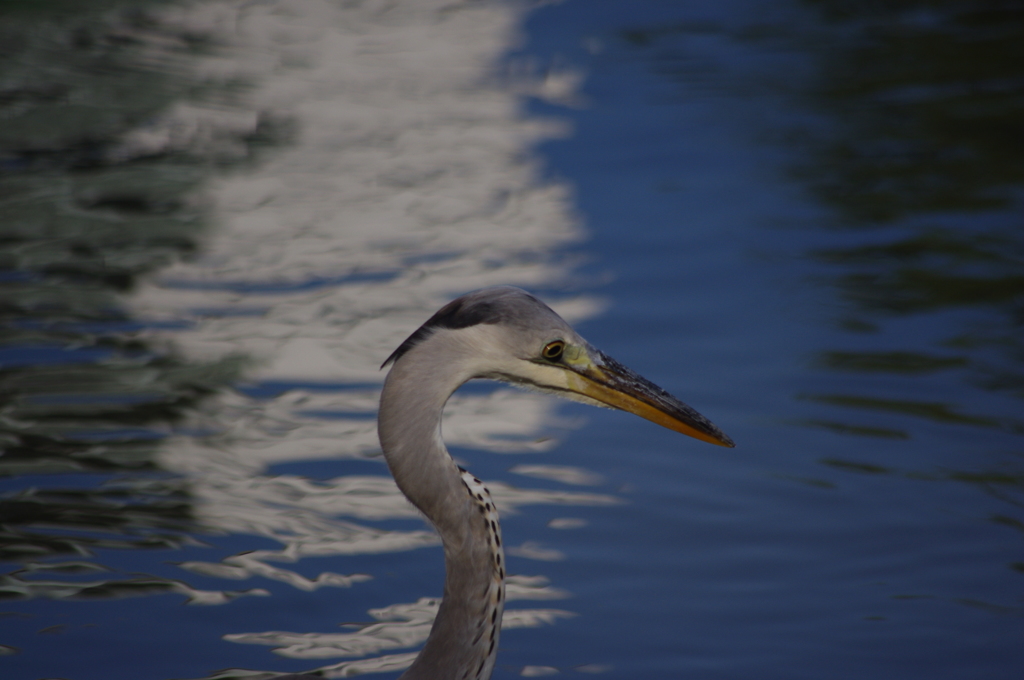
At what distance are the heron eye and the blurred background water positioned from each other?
4.47 feet

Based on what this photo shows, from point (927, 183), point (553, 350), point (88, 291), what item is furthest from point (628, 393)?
point (927, 183)

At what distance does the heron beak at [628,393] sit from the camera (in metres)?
3.12

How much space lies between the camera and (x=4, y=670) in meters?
3.77

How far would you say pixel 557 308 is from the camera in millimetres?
6375

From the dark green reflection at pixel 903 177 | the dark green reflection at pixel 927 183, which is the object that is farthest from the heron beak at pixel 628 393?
the dark green reflection at pixel 927 183

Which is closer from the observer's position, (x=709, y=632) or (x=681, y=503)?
(x=709, y=632)

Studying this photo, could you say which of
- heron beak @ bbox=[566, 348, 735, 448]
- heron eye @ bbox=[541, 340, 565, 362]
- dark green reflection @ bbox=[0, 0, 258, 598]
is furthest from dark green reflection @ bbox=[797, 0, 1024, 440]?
dark green reflection @ bbox=[0, 0, 258, 598]

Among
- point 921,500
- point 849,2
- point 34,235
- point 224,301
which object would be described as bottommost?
point 921,500

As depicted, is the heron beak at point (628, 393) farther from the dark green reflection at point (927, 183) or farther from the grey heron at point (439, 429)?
the dark green reflection at point (927, 183)

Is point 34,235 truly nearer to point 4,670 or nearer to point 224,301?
point 224,301

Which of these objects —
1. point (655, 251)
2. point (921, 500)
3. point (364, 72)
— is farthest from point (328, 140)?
point (921, 500)

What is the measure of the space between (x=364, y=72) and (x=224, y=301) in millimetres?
4452

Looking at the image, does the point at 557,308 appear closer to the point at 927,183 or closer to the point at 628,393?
the point at 628,393

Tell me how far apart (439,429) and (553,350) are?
0.38 m
